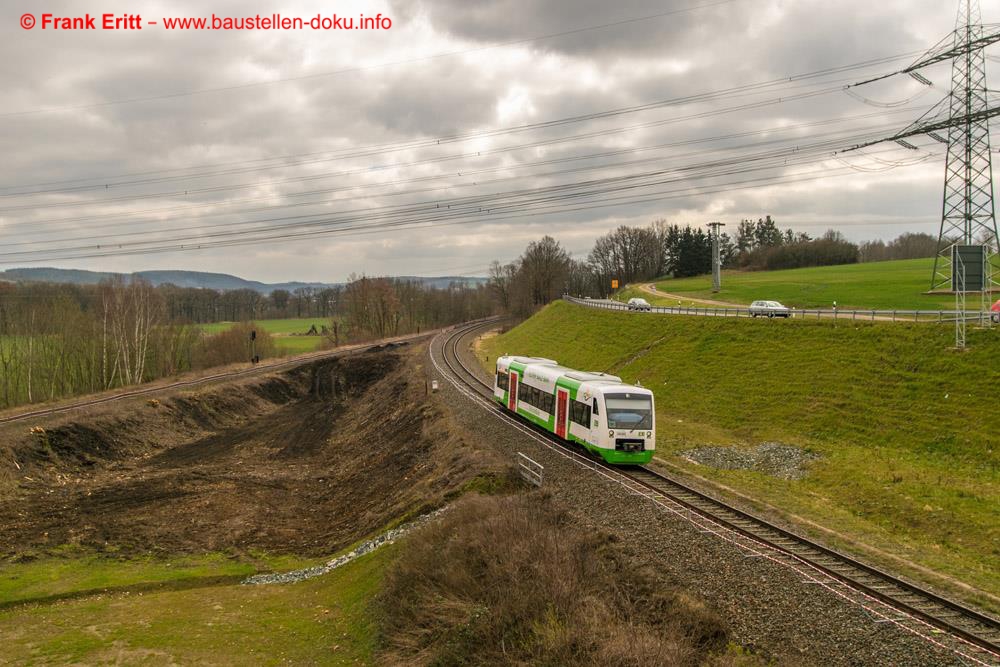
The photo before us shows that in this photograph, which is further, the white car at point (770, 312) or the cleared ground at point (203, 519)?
the white car at point (770, 312)

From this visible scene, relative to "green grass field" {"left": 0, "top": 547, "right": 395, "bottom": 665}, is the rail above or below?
above

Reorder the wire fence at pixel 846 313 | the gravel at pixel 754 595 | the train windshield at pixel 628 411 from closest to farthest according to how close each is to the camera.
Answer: the gravel at pixel 754 595
the train windshield at pixel 628 411
the wire fence at pixel 846 313

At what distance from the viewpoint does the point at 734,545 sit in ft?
51.0

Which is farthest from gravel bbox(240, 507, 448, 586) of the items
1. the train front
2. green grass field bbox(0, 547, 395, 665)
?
the train front

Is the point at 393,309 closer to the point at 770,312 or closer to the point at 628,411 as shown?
the point at 770,312

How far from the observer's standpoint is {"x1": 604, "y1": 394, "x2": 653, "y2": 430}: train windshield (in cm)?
2327

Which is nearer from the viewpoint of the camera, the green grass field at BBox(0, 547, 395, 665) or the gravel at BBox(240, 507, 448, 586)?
the green grass field at BBox(0, 547, 395, 665)

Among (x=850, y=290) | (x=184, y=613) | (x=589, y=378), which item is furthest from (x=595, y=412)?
(x=850, y=290)

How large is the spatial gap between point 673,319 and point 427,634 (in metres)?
40.2

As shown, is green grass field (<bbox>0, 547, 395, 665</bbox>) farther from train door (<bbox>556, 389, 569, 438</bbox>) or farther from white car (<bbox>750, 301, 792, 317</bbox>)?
white car (<bbox>750, 301, 792, 317</bbox>)

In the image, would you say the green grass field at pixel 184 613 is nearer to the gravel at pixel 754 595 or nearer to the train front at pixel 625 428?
the gravel at pixel 754 595

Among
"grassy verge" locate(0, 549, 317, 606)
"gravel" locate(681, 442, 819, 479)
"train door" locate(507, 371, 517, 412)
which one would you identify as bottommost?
"grassy verge" locate(0, 549, 317, 606)

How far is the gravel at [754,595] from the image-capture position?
1084cm

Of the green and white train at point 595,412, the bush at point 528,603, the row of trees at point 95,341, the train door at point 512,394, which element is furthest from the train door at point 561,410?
the row of trees at point 95,341
